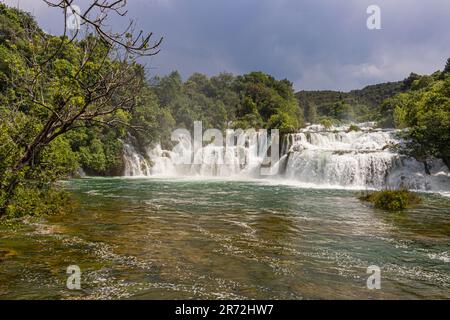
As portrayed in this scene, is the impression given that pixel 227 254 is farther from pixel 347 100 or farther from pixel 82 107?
pixel 347 100

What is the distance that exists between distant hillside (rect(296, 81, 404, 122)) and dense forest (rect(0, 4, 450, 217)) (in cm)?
86

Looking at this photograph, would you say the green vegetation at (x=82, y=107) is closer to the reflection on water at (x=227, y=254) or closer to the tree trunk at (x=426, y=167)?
the reflection on water at (x=227, y=254)

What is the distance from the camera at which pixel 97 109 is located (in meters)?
4.69

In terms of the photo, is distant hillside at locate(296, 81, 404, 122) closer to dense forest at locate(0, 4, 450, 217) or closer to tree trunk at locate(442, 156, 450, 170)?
dense forest at locate(0, 4, 450, 217)

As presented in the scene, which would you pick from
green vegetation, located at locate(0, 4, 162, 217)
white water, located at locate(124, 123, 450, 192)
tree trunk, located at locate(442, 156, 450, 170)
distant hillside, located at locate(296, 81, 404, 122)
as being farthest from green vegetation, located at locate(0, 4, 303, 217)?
distant hillside, located at locate(296, 81, 404, 122)

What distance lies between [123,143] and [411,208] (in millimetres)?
28924

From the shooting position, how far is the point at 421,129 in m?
23.5

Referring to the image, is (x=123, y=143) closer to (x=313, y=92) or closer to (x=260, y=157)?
(x=260, y=157)

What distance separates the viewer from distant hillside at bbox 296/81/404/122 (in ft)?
297

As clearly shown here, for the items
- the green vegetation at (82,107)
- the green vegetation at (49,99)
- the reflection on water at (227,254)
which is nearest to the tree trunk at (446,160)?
the reflection on water at (227,254)

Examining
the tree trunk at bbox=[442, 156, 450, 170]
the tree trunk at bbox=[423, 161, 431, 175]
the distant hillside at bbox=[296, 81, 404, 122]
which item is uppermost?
the distant hillside at bbox=[296, 81, 404, 122]

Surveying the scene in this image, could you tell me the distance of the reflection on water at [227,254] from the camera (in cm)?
584

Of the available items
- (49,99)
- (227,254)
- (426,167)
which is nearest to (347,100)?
(426,167)
